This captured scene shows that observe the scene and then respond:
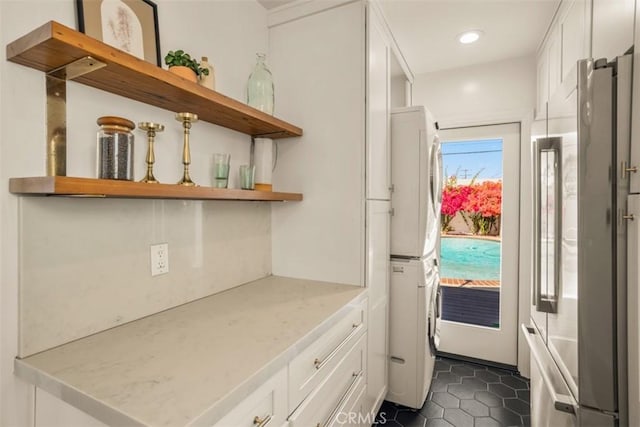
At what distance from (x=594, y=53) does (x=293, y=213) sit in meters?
1.64

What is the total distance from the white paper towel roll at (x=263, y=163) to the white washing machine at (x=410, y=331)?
1.01 metres

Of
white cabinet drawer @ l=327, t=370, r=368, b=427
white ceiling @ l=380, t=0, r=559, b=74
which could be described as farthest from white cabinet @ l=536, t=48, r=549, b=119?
white cabinet drawer @ l=327, t=370, r=368, b=427

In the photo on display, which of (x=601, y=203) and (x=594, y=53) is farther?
(x=594, y=53)

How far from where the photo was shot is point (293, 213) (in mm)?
1901

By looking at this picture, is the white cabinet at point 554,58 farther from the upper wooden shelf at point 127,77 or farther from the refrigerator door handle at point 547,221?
the upper wooden shelf at point 127,77

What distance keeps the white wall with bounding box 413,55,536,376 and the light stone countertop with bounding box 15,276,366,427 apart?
6.46 feet

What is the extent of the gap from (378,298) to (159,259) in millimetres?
1231

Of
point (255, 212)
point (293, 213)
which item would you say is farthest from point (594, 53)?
point (255, 212)

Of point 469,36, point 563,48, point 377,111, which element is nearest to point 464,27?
point 469,36

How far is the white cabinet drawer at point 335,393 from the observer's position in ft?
3.68

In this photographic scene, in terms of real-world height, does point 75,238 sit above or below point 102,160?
below

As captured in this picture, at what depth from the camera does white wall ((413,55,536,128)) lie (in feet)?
8.46

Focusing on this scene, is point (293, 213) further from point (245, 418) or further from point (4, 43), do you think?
point (4, 43)

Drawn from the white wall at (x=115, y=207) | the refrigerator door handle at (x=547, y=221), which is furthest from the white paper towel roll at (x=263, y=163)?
the refrigerator door handle at (x=547, y=221)
